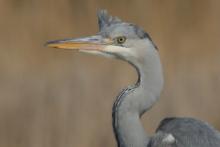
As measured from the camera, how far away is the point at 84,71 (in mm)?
9500

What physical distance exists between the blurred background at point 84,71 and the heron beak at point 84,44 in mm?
2286

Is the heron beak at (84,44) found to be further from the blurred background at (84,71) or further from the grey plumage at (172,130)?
the blurred background at (84,71)

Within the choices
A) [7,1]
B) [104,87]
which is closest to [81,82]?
[104,87]

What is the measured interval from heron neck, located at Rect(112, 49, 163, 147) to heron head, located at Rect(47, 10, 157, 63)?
60mm

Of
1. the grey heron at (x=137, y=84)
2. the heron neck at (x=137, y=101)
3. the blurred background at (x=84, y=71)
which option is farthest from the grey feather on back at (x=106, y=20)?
the blurred background at (x=84, y=71)

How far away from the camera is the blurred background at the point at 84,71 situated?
9.20 m

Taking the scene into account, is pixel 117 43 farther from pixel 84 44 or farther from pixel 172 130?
pixel 172 130

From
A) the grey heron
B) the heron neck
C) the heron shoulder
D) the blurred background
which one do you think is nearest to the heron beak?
the grey heron

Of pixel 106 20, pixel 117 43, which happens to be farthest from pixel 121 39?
pixel 106 20

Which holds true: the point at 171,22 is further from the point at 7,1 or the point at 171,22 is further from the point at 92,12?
the point at 7,1

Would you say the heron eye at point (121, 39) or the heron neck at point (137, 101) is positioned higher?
the heron eye at point (121, 39)

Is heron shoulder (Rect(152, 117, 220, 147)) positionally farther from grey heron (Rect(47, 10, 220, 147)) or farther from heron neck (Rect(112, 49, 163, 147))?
→ heron neck (Rect(112, 49, 163, 147))

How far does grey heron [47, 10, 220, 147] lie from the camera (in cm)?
686

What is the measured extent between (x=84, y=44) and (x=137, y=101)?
39cm
